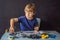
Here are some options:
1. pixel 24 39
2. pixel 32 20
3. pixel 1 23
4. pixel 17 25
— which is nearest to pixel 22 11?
pixel 17 25

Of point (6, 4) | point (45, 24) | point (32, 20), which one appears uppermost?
point (6, 4)

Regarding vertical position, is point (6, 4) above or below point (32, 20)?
above

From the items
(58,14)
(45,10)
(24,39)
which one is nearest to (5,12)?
(45,10)

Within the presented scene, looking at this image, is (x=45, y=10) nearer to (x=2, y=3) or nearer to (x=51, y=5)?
(x=51, y=5)

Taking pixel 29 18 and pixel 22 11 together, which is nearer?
pixel 29 18

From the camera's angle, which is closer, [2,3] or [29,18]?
[29,18]

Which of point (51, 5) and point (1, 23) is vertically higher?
point (51, 5)

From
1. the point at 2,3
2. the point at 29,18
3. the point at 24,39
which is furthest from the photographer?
the point at 2,3

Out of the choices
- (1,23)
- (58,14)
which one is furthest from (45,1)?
(1,23)

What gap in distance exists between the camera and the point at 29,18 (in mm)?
2277

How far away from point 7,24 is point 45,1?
33.9 inches

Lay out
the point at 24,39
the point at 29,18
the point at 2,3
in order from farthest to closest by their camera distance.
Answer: the point at 2,3 < the point at 29,18 < the point at 24,39

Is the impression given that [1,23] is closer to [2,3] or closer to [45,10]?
[2,3]

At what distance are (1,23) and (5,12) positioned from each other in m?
0.23
